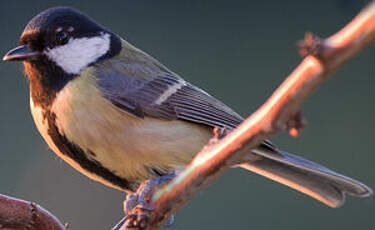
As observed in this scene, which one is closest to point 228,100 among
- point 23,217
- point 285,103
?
point 23,217

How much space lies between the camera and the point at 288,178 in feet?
4.68

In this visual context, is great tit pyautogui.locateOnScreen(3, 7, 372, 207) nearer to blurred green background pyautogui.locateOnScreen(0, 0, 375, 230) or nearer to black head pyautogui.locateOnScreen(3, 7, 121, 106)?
black head pyautogui.locateOnScreen(3, 7, 121, 106)

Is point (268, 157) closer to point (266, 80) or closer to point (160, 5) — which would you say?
point (266, 80)

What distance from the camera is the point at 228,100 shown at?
85.2 inches

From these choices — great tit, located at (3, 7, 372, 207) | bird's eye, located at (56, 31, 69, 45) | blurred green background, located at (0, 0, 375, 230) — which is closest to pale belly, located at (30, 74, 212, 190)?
great tit, located at (3, 7, 372, 207)

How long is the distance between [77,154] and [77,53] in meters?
0.24

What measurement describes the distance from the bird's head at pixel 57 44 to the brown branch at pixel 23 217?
0.41m

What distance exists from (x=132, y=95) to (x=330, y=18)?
118 centimetres

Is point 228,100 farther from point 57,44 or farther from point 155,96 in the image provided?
point 57,44

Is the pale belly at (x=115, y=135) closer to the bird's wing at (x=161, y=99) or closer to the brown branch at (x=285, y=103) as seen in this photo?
the bird's wing at (x=161, y=99)

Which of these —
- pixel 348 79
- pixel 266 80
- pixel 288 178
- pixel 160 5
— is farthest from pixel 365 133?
pixel 160 5

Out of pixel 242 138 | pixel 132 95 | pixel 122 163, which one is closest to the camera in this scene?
pixel 242 138

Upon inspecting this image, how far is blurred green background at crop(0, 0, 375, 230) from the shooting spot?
2.02 metres

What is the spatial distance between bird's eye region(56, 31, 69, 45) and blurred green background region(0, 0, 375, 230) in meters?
0.88
